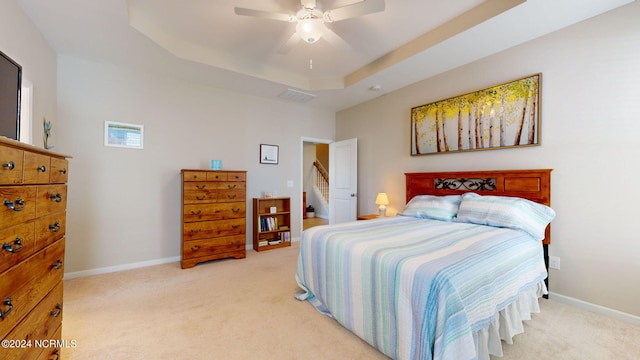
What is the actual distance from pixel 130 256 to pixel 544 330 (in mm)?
4585

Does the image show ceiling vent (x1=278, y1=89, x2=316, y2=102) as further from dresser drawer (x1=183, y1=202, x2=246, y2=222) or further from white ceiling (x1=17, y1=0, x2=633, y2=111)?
dresser drawer (x1=183, y1=202, x2=246, y2=222)

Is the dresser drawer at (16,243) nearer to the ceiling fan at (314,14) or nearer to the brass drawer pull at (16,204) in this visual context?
the brass drawer pull at (16,204)

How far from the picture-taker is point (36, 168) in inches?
46.4

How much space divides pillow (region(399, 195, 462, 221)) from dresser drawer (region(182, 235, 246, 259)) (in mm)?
2459

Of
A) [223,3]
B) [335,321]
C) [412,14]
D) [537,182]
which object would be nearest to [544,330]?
[537,182]

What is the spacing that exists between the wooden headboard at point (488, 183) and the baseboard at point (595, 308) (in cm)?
55

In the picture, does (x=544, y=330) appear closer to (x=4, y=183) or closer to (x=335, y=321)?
(x=335, y=321)

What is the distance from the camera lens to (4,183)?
950 mm

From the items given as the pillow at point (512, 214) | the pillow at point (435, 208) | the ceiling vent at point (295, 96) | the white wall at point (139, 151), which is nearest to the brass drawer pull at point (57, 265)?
the white wall at point (139, 151)

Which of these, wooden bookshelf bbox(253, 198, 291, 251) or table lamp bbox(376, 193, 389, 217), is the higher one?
table lamp bbox(376, 193, 389, 217)

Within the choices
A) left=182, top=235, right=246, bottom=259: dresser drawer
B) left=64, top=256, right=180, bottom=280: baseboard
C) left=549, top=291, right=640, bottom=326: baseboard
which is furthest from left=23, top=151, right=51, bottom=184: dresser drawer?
left=549, top=291, right=640, bottom=326: baseboard

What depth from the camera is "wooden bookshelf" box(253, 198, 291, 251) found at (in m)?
4.32

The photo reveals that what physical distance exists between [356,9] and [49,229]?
2.54m

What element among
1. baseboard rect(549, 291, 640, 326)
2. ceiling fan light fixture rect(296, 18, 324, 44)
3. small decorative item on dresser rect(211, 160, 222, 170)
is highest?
ceiling fan light fixture rect(296, 18, 324, 44)
